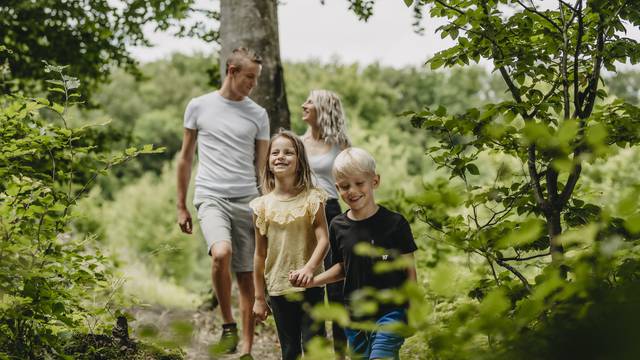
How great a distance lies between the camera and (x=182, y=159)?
4363mm

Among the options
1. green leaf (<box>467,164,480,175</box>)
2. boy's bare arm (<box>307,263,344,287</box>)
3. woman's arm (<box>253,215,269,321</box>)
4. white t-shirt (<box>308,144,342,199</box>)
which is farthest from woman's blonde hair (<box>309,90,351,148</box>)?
green leaf (<box>467,164,480,175</box>)

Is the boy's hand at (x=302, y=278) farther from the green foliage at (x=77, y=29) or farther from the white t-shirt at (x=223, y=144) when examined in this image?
the green foliage at (x=77, y=29)

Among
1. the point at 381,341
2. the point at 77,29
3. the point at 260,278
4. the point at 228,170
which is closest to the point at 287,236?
the point at 260,278

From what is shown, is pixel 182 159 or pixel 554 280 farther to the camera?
pixel 182 159

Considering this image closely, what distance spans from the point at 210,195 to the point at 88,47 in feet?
13.6

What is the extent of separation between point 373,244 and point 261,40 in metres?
3.29

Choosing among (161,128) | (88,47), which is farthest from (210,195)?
(161,128)

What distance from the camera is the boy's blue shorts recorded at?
2600mm

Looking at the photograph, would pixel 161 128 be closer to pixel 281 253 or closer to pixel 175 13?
pixel 175 13

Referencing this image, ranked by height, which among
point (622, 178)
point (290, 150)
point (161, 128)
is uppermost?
point (290, 150)

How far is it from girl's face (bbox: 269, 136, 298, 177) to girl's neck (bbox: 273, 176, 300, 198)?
3 centimetres

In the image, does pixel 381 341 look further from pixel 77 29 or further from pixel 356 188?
pixel 77 29

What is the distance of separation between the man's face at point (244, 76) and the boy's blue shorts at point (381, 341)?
215cm

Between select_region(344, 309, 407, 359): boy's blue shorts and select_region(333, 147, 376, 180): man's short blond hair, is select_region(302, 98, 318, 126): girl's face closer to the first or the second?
select_region(333, 147, 376, 180): man's short blond hair
